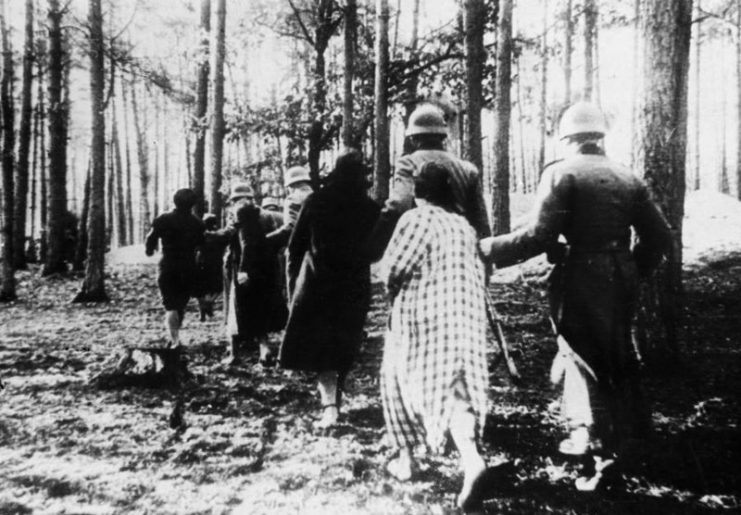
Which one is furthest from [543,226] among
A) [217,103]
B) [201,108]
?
[201,108]

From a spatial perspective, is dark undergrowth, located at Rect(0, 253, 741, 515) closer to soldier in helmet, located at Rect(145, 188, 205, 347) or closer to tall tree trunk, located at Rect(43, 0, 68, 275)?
soldier in helmet, located at Rect(145, 188, 205, 347)

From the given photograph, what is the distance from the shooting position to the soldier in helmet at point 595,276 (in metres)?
3.66

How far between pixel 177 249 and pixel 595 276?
220 inches

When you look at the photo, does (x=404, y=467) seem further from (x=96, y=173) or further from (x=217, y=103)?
(x=217, y=103)

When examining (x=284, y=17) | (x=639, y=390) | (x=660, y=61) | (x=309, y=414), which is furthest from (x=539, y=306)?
(x=284, y=17)

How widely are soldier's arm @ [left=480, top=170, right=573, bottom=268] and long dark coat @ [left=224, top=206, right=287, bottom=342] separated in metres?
3.98

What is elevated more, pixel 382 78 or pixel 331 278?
pixel 382 78

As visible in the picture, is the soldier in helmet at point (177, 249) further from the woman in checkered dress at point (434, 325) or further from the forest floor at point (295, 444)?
the woman in checkered dress at point (434, 325)

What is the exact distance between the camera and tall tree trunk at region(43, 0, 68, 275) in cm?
1650

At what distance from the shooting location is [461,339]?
358cm

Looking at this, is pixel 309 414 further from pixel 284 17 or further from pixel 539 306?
pixel 284 17

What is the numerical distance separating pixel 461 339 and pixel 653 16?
13.7 ft

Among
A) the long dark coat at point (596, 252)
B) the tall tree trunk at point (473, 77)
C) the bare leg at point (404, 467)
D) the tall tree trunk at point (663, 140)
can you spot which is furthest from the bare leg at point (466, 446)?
the tall tree trunk at point (473, 77)

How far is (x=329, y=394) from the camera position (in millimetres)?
5117
